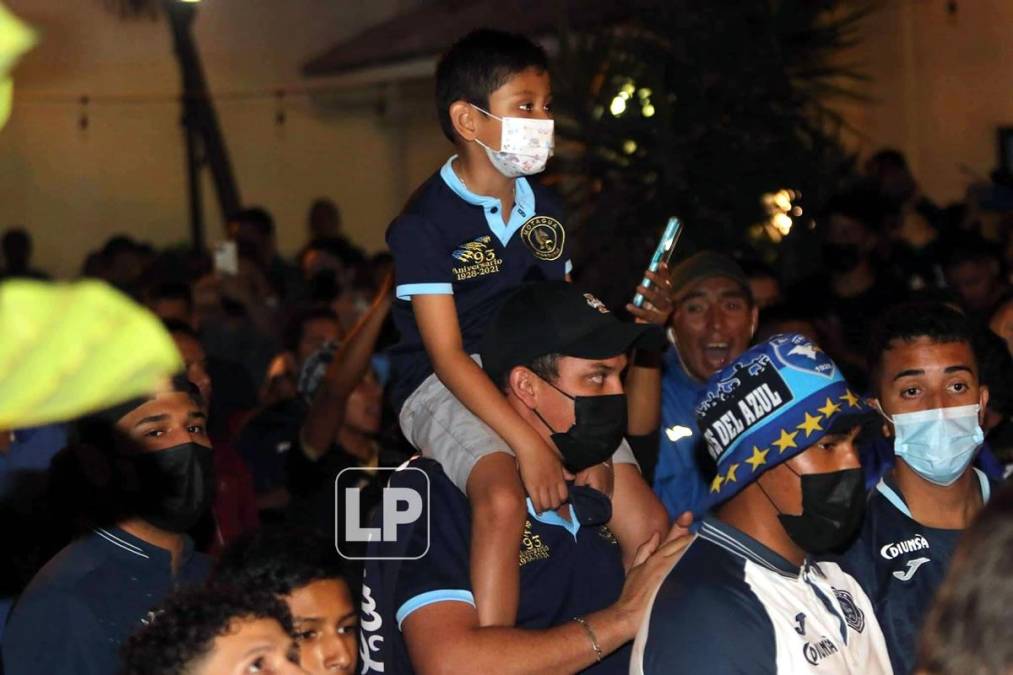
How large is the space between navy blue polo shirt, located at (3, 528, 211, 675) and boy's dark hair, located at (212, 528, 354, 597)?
0.18 metres

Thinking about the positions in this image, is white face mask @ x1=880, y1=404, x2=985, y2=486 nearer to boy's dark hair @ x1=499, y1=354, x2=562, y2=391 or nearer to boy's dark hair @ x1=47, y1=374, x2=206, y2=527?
boy's dark hair @ x1=499, y1=354, x2=562, y2=391

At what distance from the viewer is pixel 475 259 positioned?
4.05 m

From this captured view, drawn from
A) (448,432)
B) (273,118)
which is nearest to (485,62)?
(448,432)

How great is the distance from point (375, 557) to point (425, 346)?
557 millimetres

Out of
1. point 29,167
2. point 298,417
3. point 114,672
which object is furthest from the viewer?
point 29,167

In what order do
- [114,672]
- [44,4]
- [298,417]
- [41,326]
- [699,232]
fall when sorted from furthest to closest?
[44,4] → [699,232] → [298,417] → [114,672] → [41,326]

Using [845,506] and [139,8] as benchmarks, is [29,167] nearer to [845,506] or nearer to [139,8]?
[139,8]

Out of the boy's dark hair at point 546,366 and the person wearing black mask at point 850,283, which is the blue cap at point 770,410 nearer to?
the boy's dark hair at point 546,366

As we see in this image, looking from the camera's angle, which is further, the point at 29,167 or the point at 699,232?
the point at 29,167

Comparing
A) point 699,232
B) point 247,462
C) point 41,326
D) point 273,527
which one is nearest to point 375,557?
point 273,527

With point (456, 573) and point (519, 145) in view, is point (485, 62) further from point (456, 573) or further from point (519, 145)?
point (456, 573)

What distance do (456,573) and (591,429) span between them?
1.59 feet

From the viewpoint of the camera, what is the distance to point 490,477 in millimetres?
3574

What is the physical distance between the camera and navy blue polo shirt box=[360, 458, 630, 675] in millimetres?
3570
